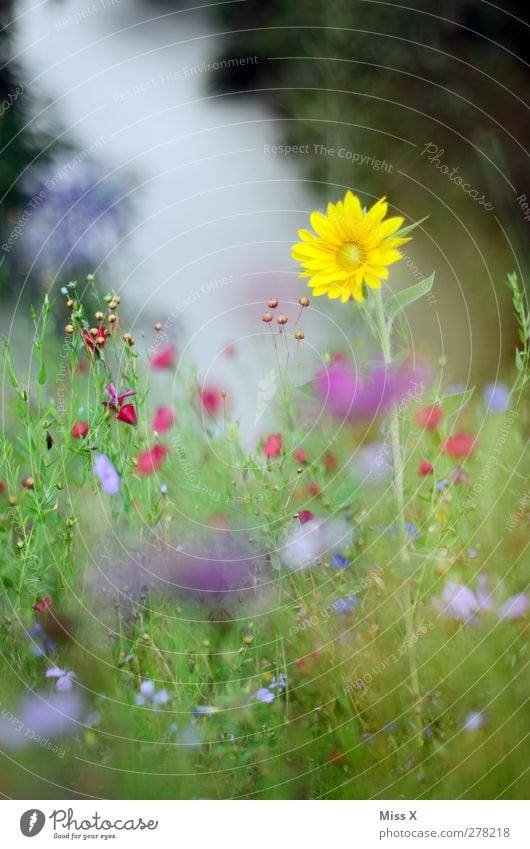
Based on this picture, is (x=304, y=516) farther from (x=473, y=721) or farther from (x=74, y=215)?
(x=74, y=215)

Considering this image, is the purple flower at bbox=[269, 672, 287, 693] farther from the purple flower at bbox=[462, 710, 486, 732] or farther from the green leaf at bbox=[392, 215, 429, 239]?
the green leaf at bbox=[392, 215, 429, 239]

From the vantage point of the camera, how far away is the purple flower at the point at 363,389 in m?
0.80

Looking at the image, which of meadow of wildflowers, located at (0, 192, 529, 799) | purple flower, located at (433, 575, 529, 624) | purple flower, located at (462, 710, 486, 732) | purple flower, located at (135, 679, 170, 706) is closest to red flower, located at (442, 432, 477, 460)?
meadow of wildflowers, located at (0, 192, 529, 799)

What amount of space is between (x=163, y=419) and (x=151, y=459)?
0.04 m

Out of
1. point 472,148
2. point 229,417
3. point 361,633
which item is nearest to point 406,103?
point 472,148

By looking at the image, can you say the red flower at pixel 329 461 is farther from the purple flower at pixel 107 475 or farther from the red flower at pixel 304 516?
the purple flower at pixel 107 475

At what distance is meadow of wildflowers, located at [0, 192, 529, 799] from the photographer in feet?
2.52

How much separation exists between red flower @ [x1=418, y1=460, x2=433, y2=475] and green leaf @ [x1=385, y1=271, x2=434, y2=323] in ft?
0.41

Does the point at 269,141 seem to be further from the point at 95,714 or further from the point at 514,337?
the point at 95,714

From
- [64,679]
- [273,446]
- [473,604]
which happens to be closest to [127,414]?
[273,446]

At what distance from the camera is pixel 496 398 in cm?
82

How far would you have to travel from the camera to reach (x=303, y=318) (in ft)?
2.65

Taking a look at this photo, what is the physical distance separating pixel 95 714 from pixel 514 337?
1.58 ft

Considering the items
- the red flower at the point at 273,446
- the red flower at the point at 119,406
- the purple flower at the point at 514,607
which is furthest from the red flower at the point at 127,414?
the purple flower at the point at 514,607
